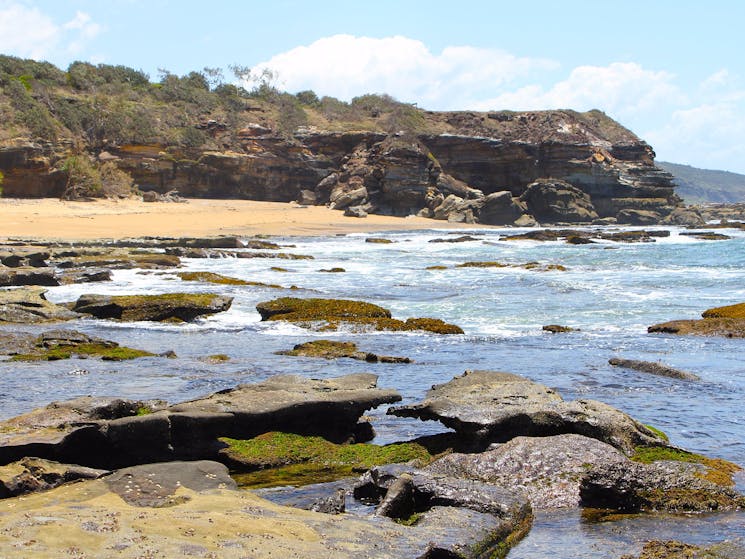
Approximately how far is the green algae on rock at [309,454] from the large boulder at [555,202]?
176 ft

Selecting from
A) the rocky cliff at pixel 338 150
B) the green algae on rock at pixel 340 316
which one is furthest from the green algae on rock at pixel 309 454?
the rocky cliff at pixel 338 150

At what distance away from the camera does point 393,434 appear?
764cm

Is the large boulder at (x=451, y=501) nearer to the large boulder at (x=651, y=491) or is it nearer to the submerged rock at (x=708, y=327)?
the large boulder at (x=651, y=491)

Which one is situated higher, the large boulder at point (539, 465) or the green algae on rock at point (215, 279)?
the large boulder at point (539, 465)

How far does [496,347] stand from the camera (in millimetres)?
12828

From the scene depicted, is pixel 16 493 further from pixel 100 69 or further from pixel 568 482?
pixel 100 69

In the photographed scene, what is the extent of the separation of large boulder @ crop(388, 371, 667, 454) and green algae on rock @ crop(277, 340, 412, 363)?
366cm

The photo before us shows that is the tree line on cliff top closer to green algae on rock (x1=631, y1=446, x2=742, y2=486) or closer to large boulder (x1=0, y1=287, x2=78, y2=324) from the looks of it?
large boulder (x1=0, y1=287, x2=78, y2=324)

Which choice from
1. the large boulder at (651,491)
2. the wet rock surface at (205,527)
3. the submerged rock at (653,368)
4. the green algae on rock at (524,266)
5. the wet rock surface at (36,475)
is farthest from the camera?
the green algae on rock at (524,266)

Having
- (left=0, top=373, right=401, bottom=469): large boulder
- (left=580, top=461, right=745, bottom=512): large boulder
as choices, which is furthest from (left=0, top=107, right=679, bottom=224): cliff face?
(left=580, top=461, right=745, bottom=512): large boulder

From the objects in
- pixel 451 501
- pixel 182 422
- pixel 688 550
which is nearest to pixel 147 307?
pixel 182 422

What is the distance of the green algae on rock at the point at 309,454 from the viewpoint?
657 centimetres

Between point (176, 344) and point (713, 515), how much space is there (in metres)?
8.97

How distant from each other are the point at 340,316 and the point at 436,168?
45208 millimetres
